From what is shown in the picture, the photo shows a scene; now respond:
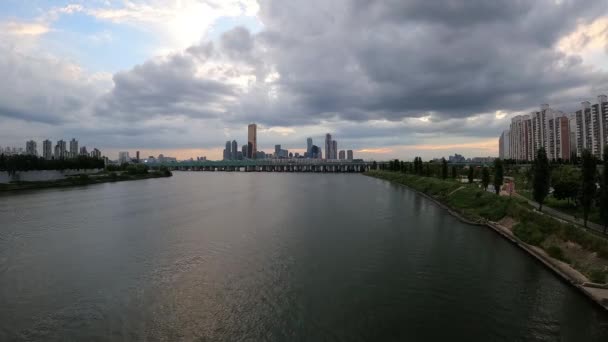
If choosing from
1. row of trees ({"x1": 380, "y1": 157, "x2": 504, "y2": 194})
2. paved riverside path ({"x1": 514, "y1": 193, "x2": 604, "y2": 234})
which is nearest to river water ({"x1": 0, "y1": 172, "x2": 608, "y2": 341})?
paved riverside path ({"x1": 514, "y1": 193, "x2": 604, "y2": 234})

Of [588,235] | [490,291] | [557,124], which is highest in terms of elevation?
[557,124]

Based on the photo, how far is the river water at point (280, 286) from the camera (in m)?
10.3

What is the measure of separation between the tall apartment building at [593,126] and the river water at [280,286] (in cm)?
6411

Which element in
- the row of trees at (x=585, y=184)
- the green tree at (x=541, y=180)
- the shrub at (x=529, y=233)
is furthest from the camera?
the green tree at (x=541, y=180)

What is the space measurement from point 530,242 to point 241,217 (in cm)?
2092

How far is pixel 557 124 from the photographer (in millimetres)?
84812

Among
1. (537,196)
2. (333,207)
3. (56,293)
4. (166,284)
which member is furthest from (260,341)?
(333,207)

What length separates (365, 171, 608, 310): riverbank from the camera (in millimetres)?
13305

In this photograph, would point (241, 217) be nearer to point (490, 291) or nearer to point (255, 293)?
point (255, 293)

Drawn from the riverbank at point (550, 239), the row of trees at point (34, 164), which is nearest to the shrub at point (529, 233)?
the riverbank at point (550, 239)

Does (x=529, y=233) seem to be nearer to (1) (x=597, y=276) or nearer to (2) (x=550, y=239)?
(2) (x=550, y=239)

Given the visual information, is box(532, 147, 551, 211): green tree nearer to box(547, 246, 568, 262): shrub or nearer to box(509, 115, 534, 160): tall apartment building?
box(547, 246, 568, 262): shrub

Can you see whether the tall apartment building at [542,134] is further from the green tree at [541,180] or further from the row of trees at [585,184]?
the green tree at [541,180]

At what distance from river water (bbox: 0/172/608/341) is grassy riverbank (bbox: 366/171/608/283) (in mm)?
1276
